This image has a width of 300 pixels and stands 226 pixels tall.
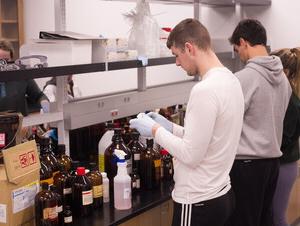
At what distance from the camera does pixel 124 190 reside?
194 centimetres

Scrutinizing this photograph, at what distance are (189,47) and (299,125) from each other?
1.18 metres

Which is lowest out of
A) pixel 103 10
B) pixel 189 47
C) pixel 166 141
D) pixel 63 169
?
pixel 63 169

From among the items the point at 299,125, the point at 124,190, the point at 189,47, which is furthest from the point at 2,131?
the point at 299,125

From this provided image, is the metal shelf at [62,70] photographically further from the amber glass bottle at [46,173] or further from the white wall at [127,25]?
the white wall at [127,25]

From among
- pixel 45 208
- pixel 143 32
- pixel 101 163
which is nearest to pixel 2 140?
pixel 45 208

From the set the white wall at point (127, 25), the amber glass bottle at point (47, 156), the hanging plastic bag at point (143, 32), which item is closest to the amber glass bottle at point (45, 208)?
the amber glass bottle at point (47, 156)

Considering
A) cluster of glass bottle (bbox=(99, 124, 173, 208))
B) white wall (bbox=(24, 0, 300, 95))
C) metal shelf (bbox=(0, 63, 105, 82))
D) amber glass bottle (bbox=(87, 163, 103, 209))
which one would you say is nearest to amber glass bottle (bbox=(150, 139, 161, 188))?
cluster of glass bottle (bbox=(99, 124, 173, 208))

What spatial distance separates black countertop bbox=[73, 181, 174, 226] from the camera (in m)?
1.81

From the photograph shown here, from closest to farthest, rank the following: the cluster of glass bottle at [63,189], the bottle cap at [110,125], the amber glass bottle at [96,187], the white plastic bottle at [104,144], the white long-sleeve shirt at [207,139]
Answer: the white long-sleeve shirt at [207,139] → the cluster of glass bottle at [63,189] → the amber glass bottle at [96,187] → the white plastic bottle at [104,144] → the bottle cap at [110,125]

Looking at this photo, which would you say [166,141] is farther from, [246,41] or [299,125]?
[299,125]

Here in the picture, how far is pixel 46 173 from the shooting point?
182 centimetres

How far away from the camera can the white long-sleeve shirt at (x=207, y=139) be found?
1.52m

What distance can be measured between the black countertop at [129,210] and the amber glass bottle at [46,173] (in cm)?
19

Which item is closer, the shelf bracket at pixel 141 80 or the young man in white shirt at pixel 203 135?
the young man in white shirt at pixel 203 135
